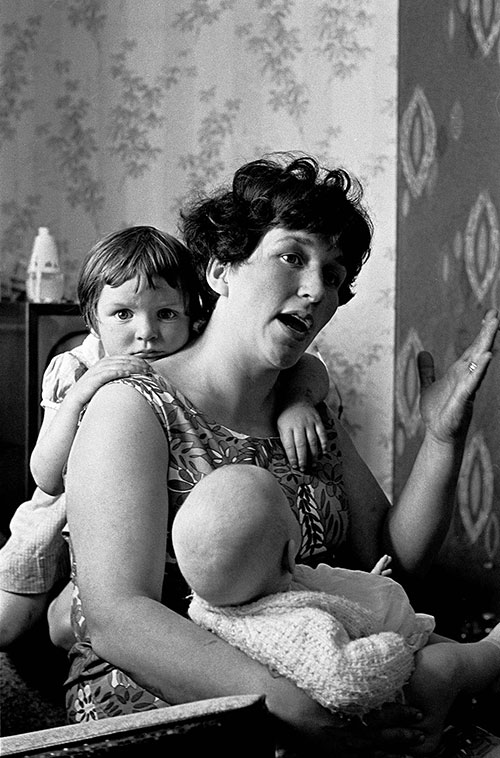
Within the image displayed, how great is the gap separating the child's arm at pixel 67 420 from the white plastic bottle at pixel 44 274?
156 cm

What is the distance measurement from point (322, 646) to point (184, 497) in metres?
0.33

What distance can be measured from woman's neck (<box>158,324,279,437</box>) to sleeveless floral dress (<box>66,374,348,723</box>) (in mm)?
26

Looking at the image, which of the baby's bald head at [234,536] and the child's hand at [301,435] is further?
the child's hand at [301,435]

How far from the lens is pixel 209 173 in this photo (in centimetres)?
367

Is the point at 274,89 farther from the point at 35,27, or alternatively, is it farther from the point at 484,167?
the point at 484,167

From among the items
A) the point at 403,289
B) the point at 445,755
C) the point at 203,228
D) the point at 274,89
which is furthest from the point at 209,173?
the point at 445,755

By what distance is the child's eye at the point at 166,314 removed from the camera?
70.7 inches

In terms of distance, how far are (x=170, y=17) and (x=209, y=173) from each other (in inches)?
24.5

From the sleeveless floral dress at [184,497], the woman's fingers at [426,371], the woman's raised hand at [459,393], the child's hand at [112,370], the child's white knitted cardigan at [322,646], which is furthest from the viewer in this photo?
the woman's fingers at [426,371]

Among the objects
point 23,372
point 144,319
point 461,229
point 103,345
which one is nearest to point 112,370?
point 144,319

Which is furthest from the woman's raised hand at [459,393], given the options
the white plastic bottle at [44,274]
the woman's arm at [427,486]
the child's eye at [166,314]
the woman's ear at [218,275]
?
the white plastic bottle at [44,274]

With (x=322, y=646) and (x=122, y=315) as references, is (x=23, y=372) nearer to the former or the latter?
(x=122, y=315)

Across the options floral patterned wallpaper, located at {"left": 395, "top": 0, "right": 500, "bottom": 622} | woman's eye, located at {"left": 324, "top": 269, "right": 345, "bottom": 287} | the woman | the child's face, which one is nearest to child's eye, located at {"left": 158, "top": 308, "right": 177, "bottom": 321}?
the child's face

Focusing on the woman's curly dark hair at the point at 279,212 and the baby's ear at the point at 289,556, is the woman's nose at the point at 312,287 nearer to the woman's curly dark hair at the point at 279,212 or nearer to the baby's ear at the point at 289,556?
the woman's curly dark hair at the point at 279,212
